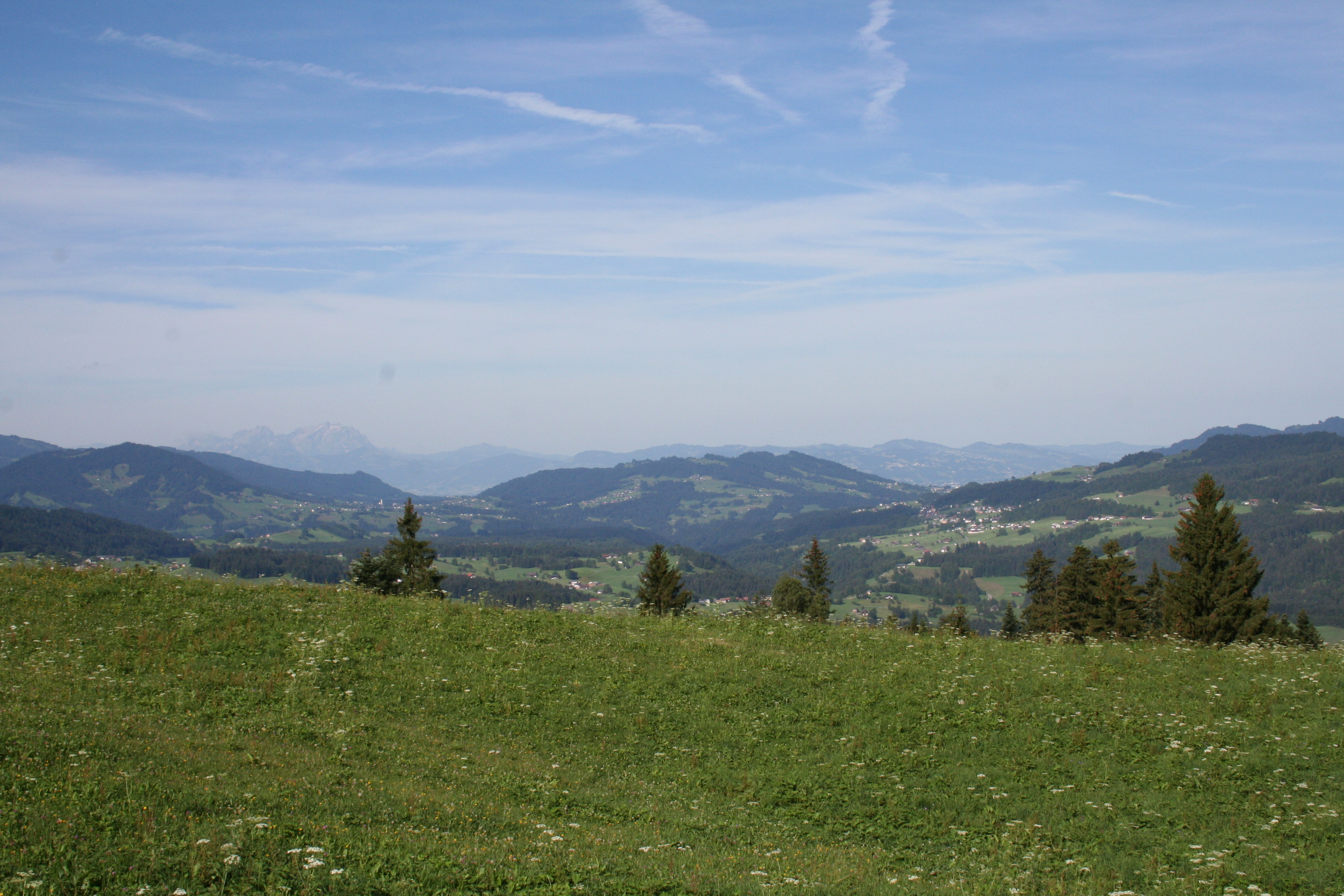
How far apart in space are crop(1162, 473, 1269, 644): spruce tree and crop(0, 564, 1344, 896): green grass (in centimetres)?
1101

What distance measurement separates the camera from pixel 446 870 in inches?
334

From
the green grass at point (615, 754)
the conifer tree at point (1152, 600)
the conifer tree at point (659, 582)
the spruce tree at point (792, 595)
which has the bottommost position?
the spruce tree at point (792, 595)

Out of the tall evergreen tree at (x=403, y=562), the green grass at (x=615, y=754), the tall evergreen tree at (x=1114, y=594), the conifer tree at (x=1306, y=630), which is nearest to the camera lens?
the green grass at (x=615, y=754)

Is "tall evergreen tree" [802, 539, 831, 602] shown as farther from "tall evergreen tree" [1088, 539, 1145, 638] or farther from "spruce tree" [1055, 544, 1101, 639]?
"tall evergreen tree" [1088, 539, 1145, 638]

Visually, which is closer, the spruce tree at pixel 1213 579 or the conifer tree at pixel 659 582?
the spruce tree at pixel 1213 579

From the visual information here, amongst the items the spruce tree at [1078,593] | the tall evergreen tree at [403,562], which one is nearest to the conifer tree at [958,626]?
the spruce tree at [1078,593]

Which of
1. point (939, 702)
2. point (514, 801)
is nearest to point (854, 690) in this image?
point (939, 702)

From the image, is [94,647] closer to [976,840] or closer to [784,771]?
[784,771]

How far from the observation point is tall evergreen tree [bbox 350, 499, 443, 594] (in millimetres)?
55219

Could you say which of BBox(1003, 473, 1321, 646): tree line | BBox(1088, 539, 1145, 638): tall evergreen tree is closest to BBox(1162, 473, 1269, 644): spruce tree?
BBox(1003, 473, 1321, 646): tree line

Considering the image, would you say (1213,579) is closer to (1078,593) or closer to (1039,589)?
(1078,593)

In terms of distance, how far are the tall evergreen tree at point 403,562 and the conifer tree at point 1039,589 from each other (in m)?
53.7

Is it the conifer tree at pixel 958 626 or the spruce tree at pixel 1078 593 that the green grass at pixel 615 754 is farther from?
the spruce tree at pixel 1078 593

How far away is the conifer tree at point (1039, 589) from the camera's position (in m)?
71.7
